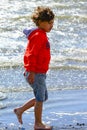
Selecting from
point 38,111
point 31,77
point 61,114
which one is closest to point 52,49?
point 61,114

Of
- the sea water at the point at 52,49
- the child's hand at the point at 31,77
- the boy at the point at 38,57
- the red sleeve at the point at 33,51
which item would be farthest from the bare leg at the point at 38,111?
the sea water at the point at 52,49

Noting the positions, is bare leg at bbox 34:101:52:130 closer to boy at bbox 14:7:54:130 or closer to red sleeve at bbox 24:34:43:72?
boy at bbox 14:7:54:130

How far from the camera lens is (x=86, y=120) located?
6.47 meters

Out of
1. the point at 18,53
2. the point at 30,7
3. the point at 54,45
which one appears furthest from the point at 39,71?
the point at 30,7

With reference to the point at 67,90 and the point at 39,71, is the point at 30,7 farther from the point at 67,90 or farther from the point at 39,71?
the point at 39,71

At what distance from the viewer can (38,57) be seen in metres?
5.88

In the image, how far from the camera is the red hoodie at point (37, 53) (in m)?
5.87

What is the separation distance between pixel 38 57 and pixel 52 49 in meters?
5.99

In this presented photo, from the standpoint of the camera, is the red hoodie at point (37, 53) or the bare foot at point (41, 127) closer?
the red hoodie at point (37, 53)

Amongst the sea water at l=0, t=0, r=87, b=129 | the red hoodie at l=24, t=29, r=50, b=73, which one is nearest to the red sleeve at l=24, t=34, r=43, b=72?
the red hoodie at l=24, t=29, r=50, b=73

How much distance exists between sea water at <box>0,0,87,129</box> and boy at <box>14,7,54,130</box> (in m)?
1.04

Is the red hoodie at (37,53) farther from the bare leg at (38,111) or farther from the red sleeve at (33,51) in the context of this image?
the bare leg at (38,111)

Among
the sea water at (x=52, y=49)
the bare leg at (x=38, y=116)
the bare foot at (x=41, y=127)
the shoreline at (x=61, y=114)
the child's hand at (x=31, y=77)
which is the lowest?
the sea water at (x=52, y=49)

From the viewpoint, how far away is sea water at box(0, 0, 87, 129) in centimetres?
865
